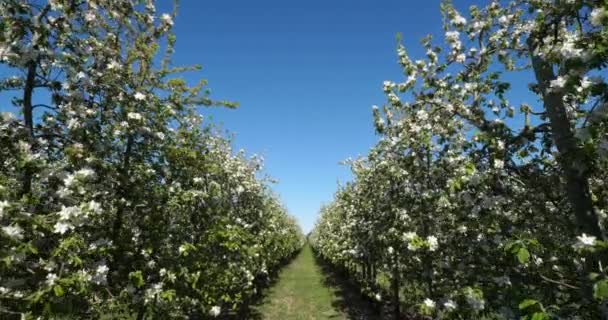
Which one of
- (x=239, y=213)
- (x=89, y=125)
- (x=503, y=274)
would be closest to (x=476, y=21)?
(x=503, y=274)

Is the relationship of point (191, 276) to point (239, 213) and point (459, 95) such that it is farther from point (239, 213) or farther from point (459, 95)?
point (239, 213)

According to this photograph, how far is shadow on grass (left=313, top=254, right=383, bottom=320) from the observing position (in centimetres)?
1597

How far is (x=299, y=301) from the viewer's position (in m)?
20.1

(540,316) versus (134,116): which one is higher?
(134,116)

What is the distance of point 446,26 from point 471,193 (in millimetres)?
3012

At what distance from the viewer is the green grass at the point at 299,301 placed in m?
16.9

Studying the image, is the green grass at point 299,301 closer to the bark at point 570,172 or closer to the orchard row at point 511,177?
the orchard row at point 511,177

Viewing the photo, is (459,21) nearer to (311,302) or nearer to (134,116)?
(134,116)

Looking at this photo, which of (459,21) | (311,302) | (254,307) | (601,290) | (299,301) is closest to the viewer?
(601,290)

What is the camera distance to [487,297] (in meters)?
4.47

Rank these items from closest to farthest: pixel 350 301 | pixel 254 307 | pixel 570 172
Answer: pixel 570 172
pixel 254 307
pixel 350 301

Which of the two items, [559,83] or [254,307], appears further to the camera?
[254,307]

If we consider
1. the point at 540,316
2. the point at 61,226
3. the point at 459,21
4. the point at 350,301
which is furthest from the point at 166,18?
the point at 350,301

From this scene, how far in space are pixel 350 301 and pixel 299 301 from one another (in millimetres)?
2828
